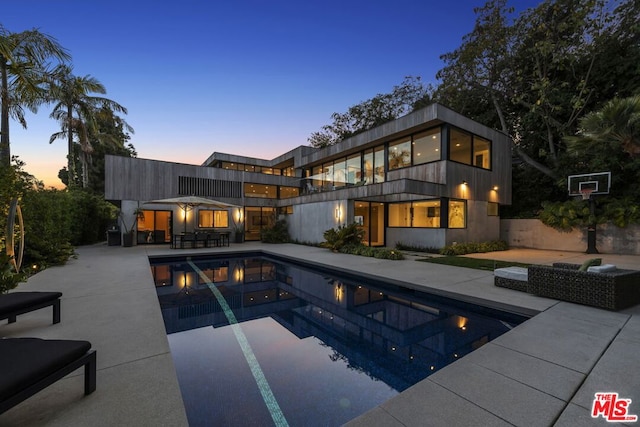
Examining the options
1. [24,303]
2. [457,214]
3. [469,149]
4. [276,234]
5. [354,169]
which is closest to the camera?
[24,303]

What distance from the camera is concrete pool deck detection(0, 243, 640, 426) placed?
202 centimetres

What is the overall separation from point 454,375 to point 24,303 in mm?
4992

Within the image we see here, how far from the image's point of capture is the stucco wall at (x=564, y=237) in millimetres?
12117

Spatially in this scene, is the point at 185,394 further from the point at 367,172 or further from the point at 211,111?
the point at 211,111

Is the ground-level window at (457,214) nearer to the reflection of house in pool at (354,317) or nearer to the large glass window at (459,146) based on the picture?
the large glass window at (459,146)

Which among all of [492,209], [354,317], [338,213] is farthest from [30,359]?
[492,209]

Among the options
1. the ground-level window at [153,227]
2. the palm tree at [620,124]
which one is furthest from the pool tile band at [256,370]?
the ground-level window at [153,227]

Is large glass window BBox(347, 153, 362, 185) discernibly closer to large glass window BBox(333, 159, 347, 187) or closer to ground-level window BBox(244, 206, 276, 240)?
large glass window BBox(333, 159, 347, 187)

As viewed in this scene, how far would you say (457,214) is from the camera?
12.8 metres

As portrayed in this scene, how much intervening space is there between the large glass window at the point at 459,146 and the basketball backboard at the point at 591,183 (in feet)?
16.7

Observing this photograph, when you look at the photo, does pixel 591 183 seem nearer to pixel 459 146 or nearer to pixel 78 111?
pixel 459 146

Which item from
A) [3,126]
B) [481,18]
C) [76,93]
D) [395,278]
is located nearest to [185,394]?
[395,278]

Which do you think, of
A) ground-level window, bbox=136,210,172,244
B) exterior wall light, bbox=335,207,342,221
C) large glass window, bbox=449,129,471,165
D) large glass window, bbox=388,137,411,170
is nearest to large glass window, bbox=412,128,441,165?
large glass window, bbox=388,137,411,170

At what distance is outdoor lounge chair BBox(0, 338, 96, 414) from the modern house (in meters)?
10.3
